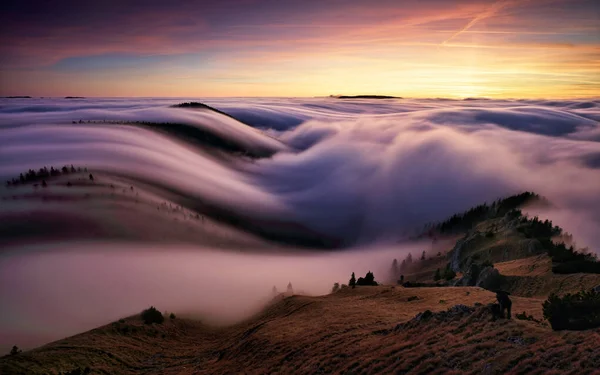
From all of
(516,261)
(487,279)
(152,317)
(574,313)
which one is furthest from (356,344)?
(516,261)

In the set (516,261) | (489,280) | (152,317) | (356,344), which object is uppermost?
(356,344)

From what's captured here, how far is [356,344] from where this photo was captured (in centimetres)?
2530

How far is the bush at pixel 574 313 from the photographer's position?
19.5 meters

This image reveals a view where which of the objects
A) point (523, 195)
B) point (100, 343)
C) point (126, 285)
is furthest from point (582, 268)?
point (523, 195)

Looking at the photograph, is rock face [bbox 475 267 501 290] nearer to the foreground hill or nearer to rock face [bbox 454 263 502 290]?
rock face [bbox 454 263 502 290]

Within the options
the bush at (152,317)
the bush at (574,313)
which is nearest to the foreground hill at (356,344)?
the bush at (574,313)

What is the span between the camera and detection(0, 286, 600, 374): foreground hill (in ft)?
59.8

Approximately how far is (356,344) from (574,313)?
11.8 m

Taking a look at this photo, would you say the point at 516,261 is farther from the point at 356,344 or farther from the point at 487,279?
the point at 356,344

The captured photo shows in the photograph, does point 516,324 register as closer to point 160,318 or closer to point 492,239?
point 160,318

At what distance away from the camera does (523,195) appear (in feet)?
425

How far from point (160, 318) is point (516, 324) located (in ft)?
144

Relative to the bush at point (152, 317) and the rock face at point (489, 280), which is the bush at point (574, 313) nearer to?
the rock face at point (489, 280)

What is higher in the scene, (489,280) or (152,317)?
(489,280)
